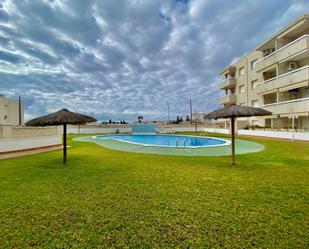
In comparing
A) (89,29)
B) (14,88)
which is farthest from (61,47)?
(14,88)

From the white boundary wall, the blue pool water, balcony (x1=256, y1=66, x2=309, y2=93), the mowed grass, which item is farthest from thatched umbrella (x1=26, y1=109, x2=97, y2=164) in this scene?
balcony (x1=256, y1=66, x2=309, y2=93)

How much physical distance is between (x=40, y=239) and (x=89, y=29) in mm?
21224

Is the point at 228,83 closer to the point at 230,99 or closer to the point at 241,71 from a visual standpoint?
the point at 241,71

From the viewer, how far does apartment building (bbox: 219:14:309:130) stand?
1917cm

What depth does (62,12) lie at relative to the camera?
15102 millimetres

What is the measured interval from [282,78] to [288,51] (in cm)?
305

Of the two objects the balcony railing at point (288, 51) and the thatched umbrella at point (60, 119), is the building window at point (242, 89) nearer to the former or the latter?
the balcony railing at point (288, 51)

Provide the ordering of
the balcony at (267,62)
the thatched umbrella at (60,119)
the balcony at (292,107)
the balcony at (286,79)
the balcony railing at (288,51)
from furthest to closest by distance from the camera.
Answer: the balcony at (267,62) → the balcony at (292,107) → the balcony at (286,79) → the balcony railing at (288,51) → the thatched umbrella at (60,119)

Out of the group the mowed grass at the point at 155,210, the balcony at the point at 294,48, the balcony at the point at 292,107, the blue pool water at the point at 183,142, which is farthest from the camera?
the blue pool water at the point at 183,142

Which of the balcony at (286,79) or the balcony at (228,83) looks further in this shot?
the balcony at (228,83)

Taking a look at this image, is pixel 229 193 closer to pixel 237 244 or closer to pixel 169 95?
pixel 237 244

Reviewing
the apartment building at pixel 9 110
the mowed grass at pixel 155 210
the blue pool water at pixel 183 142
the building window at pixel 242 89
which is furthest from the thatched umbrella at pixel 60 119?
the apartment building at pixel 9 110

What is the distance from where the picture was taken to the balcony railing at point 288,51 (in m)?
18.2

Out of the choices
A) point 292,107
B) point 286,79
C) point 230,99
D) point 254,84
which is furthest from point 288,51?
point 230,99
